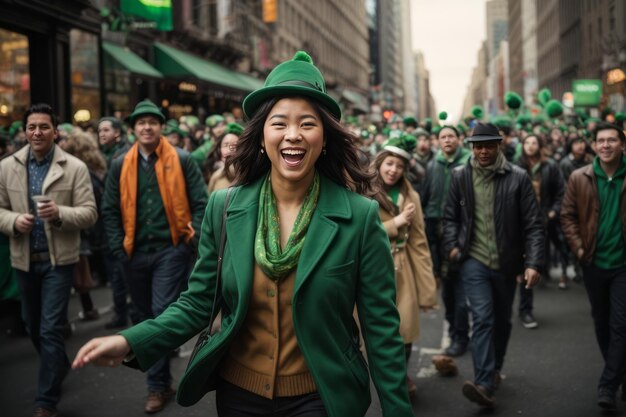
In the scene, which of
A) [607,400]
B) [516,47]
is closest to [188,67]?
[607,400]

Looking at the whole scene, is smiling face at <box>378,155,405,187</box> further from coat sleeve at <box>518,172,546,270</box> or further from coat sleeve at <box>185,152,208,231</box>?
coat sleeve at <box>185,152,208,231</box>

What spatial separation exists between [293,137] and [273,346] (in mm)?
796

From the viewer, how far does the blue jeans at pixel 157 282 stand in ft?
18.6

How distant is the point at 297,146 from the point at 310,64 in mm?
384

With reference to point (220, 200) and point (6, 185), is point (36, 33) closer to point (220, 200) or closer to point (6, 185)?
point (6, 185)

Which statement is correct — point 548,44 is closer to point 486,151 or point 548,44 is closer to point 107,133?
Result: point 107,133

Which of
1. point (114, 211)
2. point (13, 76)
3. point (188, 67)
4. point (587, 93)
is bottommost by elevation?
point (114, 211)

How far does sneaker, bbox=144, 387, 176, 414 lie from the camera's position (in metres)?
5.47

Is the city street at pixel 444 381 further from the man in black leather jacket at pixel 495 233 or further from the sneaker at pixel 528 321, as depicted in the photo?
the man in black leather jacket at pixel 495 233

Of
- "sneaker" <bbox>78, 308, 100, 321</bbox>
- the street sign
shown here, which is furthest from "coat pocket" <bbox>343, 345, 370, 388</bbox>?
the street sign

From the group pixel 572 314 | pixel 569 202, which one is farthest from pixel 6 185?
pixel 572 314

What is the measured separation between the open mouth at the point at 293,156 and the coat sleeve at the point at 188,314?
365 millimetres

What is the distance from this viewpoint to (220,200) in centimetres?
287

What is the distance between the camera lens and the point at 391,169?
5879 millimetres
